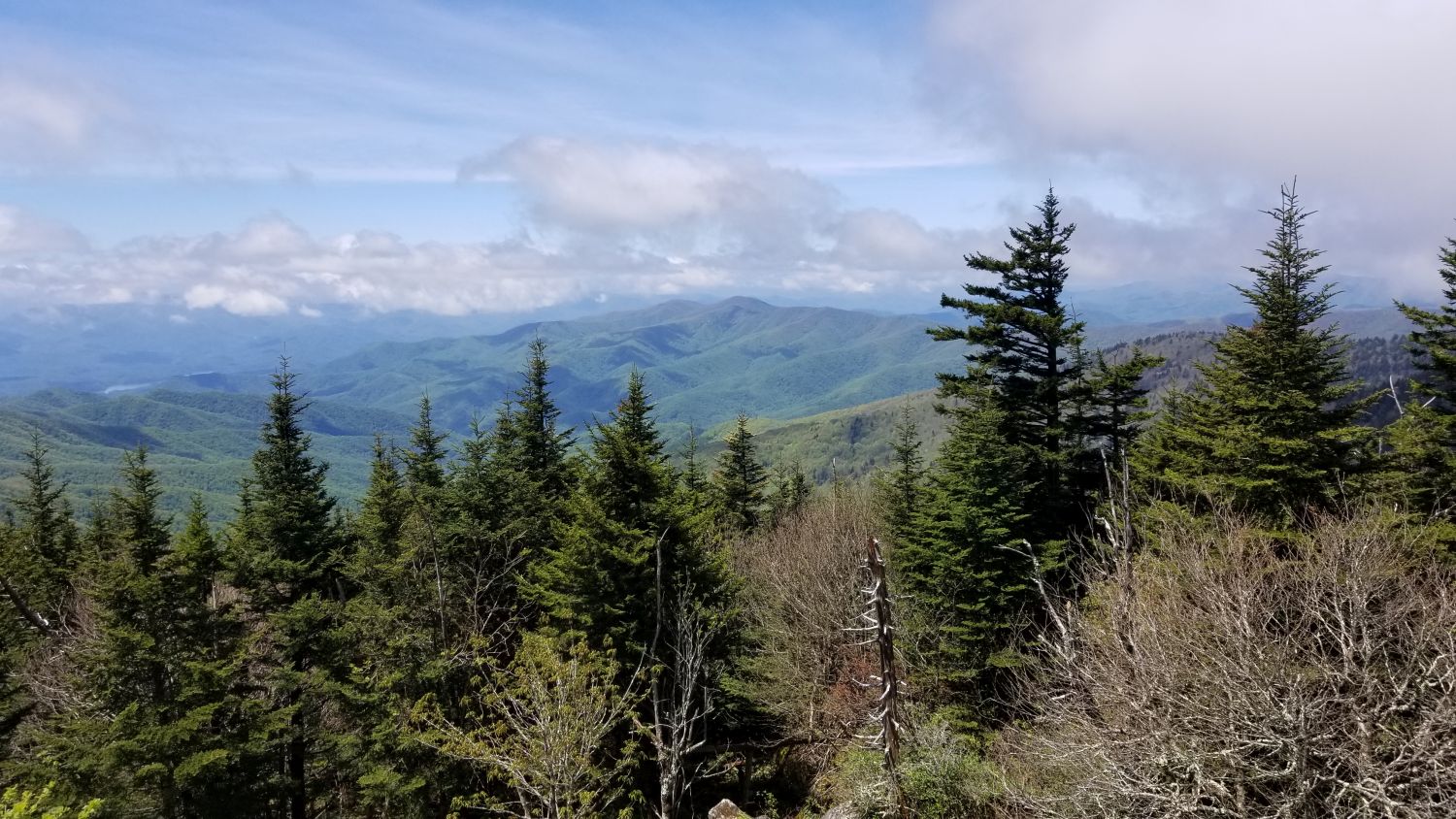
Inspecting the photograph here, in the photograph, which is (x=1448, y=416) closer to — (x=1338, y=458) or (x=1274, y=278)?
(x=1338, y=458)

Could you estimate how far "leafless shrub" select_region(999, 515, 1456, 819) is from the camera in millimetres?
10250

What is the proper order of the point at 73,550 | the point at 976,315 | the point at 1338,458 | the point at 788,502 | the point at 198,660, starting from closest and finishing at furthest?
the point at 1338,458
the point at 198,660
the point at 976,315
the point at 73,550
the point at 788,502

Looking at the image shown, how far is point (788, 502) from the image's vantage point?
50000 mm

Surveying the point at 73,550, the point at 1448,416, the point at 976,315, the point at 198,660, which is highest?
the point at 976,315

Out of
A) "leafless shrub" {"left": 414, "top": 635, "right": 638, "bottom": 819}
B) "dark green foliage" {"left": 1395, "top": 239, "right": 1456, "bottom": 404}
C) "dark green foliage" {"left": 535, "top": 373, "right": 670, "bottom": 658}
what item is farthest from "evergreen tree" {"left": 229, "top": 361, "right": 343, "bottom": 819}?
"dark green foliage" {"left": 1395, "top": 239, "right": 1456, "bottom": 404}

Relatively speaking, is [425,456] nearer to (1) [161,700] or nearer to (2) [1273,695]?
(1) [161,700]


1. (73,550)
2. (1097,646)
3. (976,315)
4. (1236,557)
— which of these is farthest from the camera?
(73,550)

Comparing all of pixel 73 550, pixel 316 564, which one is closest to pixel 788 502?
pixel 316 564

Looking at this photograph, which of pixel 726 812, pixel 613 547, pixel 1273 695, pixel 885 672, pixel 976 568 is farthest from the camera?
pixel 976 568

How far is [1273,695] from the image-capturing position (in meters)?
10.9

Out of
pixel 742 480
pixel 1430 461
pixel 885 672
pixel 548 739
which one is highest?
pixel 1430 461

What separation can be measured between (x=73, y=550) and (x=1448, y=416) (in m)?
60.0

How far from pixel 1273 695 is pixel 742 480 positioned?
36.6 meters

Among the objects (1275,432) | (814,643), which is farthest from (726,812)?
(1275,432)
